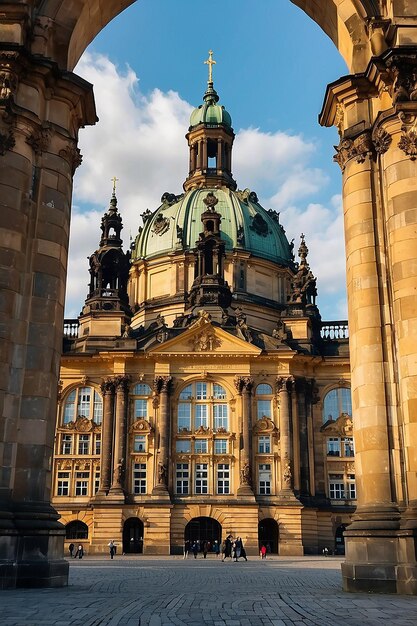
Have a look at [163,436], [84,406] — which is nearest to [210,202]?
[84,406]

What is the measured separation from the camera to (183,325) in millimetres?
65000

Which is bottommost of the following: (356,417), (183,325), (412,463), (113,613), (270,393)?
(113,613)

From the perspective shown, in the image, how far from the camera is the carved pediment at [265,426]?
62.8m

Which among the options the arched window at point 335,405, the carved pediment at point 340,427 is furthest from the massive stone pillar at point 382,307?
the arched window at point 335,405

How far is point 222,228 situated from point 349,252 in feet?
209

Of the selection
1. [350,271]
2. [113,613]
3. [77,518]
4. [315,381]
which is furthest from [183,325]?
[113,613]

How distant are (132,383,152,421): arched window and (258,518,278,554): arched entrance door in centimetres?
1299

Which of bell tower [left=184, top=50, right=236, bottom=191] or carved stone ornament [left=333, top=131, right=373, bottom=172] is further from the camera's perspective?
bell tower [left=184, top=50, right=236, bottom=191]

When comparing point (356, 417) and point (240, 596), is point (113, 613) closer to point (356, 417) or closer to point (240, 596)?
point (240, 596)

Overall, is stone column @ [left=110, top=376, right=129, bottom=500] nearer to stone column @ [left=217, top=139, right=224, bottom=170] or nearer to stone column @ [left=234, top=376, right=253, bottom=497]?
stone column @ [left=234, top=376, right=253, bottom=497]

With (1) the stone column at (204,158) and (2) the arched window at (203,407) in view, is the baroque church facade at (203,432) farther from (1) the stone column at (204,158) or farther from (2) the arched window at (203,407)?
(1) the stone column at (204,158)

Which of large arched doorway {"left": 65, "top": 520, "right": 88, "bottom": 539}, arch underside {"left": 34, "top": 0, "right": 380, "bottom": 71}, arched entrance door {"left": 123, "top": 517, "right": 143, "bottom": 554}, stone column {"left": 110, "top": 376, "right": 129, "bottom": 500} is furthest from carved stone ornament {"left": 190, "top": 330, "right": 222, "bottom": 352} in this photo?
arch underside {"left": 34, "top": 0, "right": 380, "bottom": 71}

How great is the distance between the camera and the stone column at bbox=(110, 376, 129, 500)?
60938 millimetres

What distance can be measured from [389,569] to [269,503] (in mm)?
45566
